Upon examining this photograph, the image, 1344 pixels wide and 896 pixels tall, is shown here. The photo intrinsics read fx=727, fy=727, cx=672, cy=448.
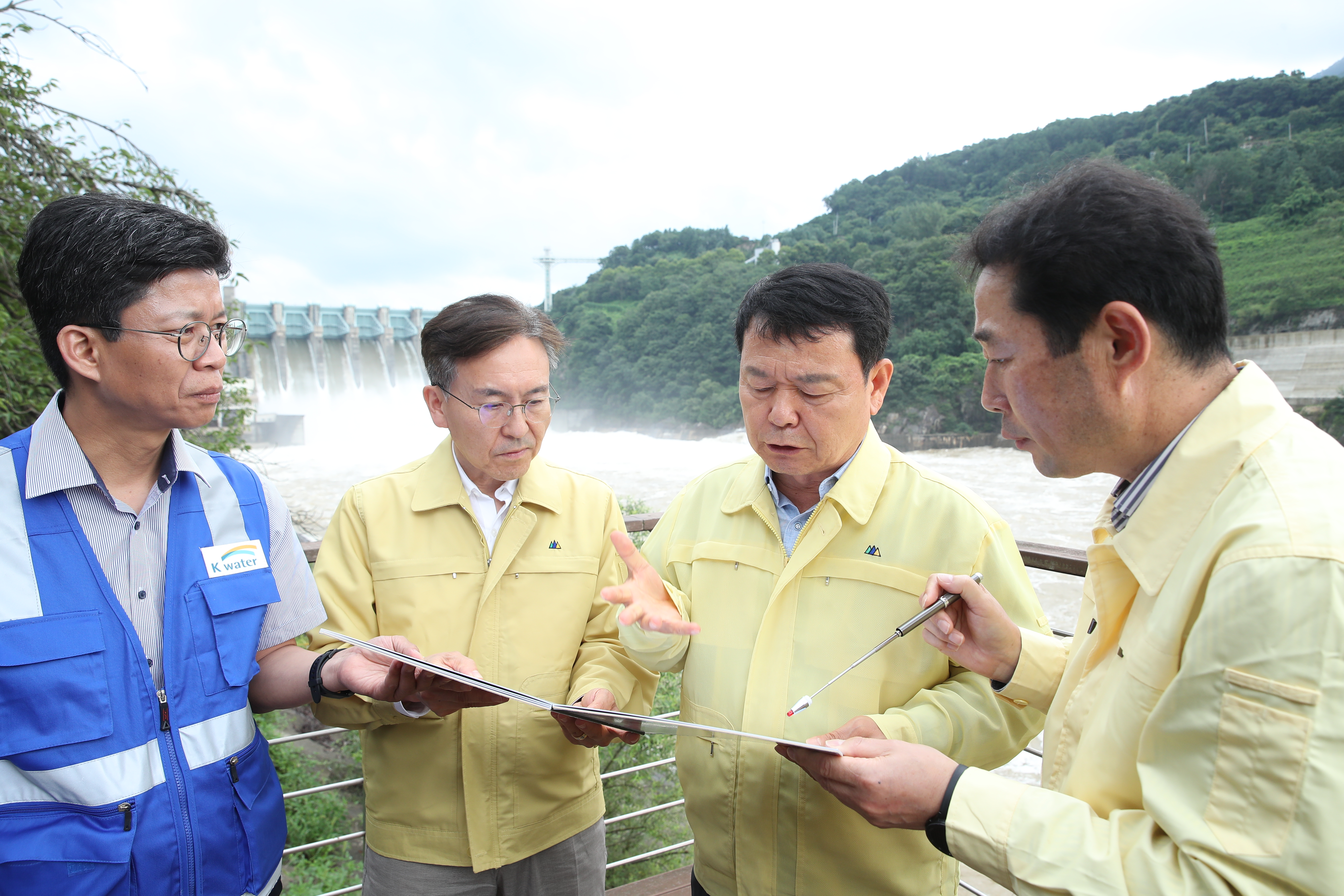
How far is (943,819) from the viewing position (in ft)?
3.26

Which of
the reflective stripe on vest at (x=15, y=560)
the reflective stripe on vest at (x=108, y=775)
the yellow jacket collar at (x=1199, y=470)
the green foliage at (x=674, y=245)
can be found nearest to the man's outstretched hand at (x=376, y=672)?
the reflective stripe on vest at (x=108, y=775)

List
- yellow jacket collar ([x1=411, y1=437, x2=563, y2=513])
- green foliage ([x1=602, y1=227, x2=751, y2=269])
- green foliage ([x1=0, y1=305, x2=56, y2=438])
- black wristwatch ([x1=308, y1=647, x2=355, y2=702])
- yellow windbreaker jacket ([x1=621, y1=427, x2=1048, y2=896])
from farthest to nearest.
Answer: green foliage ([x1=602, y1=227, x2=751, y2=269]) → green foliage ([x1=0, y1=305, x2=56, y2=438]) → yellow jacket collar ([x1=411, y1=437, x2=563, y2=513]) → black wristwatch ([x1=308, y1=647, x2=355, y2=702]) → yellow windbreaker jacket ([x1=621, y1=427, x2=1048, y2=896])

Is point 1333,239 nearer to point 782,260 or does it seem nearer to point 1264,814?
point 782,260

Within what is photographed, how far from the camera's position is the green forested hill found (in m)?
23.2

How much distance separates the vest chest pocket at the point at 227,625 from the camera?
1342 mm

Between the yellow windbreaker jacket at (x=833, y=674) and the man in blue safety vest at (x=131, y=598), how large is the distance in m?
0.54

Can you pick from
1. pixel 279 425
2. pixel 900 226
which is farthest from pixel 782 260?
pixel 279 425

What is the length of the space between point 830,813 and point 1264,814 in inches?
30.9

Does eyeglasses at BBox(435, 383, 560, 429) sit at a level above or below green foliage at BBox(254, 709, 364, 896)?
above

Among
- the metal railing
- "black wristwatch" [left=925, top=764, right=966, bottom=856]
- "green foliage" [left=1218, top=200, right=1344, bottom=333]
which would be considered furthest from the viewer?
"green foliage" [left=1218, top=200, right=1344, bottom=333]

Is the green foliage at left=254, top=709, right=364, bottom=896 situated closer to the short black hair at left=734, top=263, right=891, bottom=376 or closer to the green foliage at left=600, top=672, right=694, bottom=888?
the green foliage at left=600, top=672, right=694, bottom=888

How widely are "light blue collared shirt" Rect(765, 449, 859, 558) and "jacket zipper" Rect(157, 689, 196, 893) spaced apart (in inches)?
46.5

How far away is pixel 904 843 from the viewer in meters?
1.38

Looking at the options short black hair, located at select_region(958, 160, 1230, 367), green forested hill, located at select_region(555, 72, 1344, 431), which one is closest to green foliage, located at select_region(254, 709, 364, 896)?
short black hair, located at select_region(958, 160, 1230, 367)
